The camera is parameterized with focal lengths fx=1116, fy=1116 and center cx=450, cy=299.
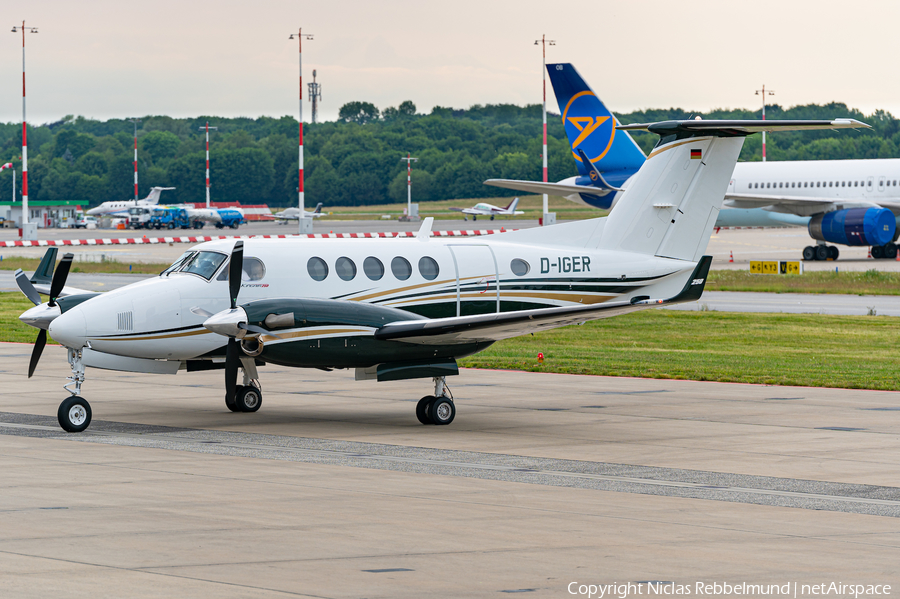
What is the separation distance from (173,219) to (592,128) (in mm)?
74045

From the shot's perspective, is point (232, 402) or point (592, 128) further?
point (592, 128)

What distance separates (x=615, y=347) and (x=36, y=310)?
1533cm

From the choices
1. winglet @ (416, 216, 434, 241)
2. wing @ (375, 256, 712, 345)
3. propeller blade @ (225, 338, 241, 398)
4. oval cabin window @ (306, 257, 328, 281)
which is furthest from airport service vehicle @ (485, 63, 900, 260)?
propeller blade @ (225, 338, 241, 398)

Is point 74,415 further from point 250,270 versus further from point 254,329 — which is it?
point 250,270

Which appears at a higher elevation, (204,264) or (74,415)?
(204,264)

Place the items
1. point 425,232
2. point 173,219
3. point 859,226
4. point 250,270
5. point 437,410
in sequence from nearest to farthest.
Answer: point 250,270 < point 437,410 < point 425,232 < point 859,226 < point 173,219

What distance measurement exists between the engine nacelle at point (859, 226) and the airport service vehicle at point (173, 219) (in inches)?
3034

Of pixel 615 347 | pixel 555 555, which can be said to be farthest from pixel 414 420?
pixel 615 347

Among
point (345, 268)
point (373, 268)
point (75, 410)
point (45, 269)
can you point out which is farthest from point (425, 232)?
point (75, 410)

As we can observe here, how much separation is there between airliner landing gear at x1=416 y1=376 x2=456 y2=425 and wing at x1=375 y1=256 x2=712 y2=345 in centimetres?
90

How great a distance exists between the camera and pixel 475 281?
18.1m

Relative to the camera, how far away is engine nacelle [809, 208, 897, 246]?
5150 cm

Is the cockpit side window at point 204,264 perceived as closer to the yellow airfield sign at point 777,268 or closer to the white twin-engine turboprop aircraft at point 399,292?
the white twin-engine turboprop aircraft at point 399,292

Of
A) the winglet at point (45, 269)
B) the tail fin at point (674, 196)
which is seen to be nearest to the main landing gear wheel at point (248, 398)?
the winglet at point (45, 269)
